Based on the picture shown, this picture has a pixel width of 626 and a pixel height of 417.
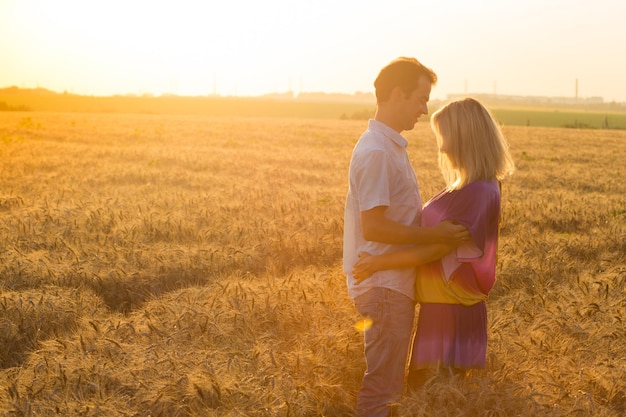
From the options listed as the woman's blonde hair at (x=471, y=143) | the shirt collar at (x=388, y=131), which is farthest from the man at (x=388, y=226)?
the woman's blonde hair at (x=471, y=143)

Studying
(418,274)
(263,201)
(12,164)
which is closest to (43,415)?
(418,274)

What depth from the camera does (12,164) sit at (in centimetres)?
1593

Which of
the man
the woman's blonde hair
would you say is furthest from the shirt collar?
the woman's blonde hair

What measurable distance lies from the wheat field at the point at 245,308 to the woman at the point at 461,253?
0.75 ft

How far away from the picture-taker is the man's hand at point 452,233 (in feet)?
12.1

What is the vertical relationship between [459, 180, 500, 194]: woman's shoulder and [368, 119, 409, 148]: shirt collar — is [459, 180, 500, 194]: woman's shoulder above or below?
below

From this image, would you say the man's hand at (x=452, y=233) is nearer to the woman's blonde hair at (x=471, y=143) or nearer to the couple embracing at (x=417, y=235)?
the couple embracing at (x=417, y=235)

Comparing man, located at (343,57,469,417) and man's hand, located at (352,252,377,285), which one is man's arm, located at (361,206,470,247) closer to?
man, located at (343,57,469,417)

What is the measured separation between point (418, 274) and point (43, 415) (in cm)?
233

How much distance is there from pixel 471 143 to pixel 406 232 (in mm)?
629

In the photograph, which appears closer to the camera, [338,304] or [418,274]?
[418,274]

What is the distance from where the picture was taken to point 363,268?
3871 mm

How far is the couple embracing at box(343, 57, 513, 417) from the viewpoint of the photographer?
373 centimetres

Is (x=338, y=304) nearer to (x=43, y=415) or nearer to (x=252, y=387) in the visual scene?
(x=252, y=387)
